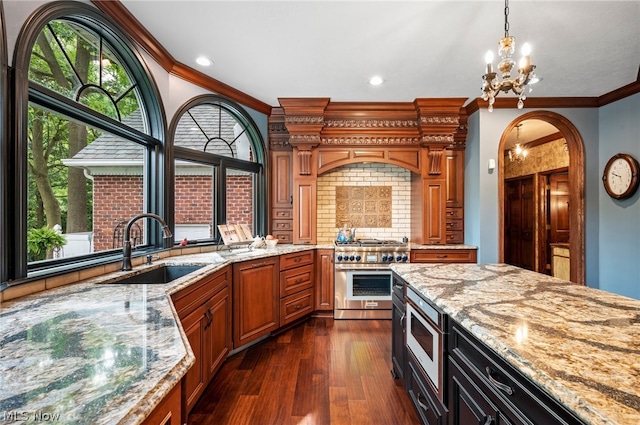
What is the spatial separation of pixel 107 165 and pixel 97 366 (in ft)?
8.58

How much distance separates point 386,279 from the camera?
11.5 feet

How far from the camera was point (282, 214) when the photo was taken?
3887 millimetres

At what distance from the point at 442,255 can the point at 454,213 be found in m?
0.71

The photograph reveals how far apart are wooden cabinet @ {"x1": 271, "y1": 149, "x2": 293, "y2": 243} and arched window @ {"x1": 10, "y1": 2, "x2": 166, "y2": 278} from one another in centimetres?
151

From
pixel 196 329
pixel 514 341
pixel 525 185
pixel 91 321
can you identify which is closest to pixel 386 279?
pixel 196 329

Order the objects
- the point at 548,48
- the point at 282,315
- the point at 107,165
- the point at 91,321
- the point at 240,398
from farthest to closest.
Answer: the point at 282,315 → the point at 107,165 → the point at 548,48 → the point at 240,398 → the point at 91,321

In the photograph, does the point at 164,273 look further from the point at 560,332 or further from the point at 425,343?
the point at 560,332

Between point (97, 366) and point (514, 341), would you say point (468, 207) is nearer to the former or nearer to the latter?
point (514, 341)

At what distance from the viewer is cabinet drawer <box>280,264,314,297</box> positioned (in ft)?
10.4

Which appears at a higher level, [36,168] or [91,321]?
[36,168]

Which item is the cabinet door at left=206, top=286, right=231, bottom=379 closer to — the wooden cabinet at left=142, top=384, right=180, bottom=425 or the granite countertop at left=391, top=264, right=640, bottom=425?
the wooden cabinet at left=142, top=384, right=180, bottom=425

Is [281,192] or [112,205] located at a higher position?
[281,192]

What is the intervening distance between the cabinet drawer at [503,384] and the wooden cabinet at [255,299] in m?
1.90

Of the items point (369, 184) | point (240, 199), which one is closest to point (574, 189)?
point (369, 184)
